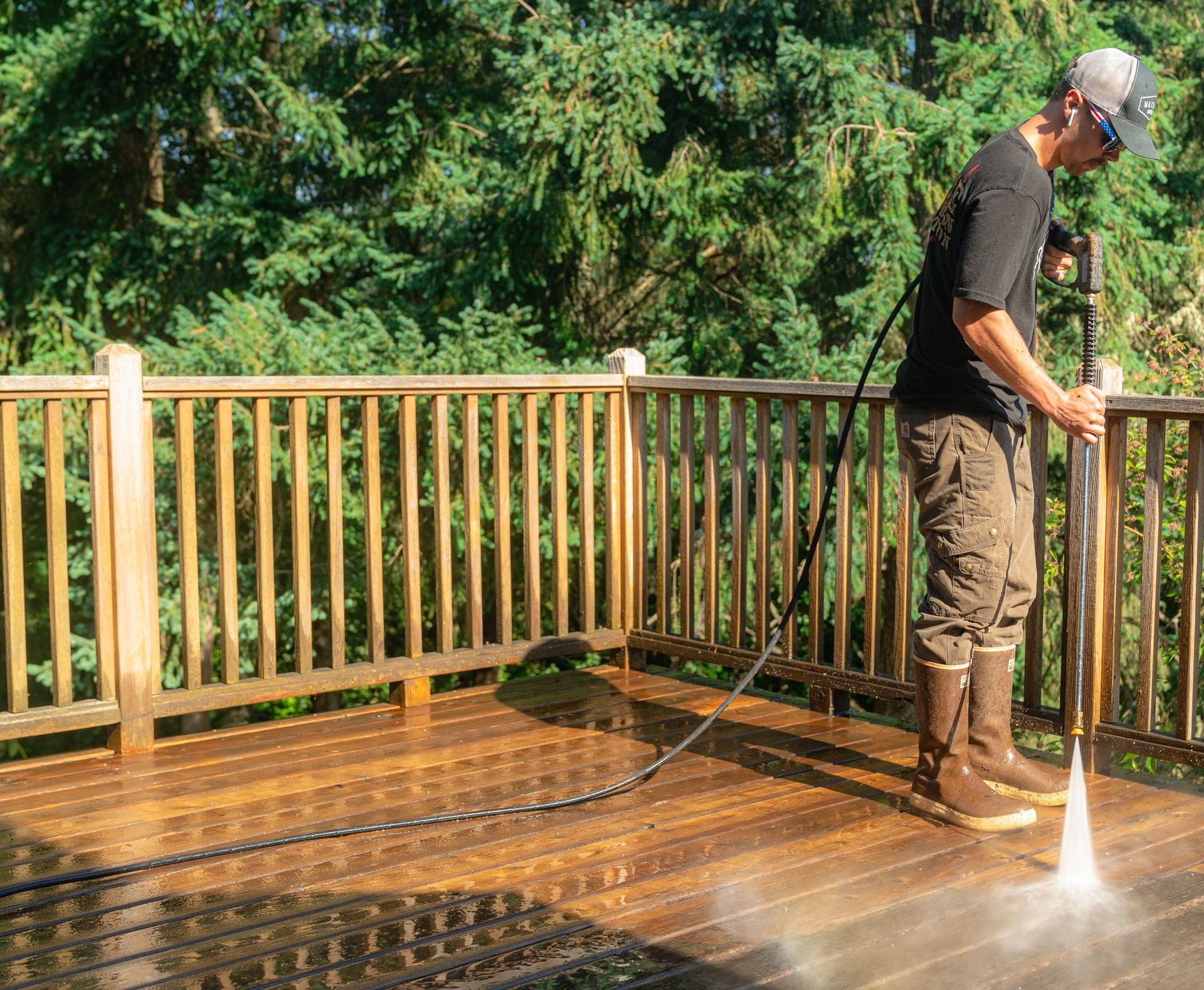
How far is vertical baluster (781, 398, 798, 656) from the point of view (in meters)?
4.09

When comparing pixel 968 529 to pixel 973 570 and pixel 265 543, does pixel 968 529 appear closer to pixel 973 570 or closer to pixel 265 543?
pixel 973 570

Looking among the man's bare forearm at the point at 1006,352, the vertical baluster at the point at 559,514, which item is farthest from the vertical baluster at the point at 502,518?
the man's bare forearm at the point at 1006,352

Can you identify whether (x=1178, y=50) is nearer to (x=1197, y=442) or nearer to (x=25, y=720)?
(x=1197, y=442)

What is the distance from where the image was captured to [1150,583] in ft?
11.1

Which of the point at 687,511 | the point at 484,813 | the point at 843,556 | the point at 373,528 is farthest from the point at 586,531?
the point at 484,813

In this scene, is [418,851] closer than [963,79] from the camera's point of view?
Yes

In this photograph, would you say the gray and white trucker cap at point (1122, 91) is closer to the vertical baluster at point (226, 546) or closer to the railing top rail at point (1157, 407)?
the railing top rail at point (1157, 407)

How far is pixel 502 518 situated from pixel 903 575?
1.39 metres

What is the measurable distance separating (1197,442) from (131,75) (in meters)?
9.99

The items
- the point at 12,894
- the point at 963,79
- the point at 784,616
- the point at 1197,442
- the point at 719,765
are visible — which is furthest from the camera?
the point at 963,79

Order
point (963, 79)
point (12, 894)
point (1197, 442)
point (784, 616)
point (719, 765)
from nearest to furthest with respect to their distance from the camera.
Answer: point (12, 894) < point (1197, 442) < point (719, 765) < point (784, 616) < point (963, 79)

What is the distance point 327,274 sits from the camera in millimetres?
11922

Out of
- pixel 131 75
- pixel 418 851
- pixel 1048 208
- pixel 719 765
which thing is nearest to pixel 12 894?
pixel 418 851

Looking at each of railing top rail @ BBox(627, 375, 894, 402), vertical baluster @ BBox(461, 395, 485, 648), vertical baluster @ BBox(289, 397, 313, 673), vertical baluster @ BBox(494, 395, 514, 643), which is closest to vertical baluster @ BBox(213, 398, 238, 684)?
vertical baluster @ BBox(289, 397, 313, 673)
